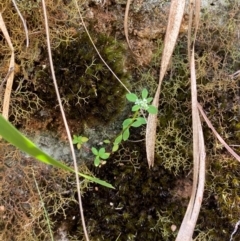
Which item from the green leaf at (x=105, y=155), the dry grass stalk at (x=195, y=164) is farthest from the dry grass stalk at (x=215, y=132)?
the green leaf at (x=105, y=155)

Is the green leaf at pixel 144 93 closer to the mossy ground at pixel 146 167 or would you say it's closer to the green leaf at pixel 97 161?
the mossy ground at pixel 146 167

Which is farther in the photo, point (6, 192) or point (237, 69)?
point (237, 69)

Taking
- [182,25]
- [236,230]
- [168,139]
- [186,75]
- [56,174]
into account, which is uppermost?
[182,25]

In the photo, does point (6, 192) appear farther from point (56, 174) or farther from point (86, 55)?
point (86, 55)

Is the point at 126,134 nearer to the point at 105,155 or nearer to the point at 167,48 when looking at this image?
the point at 105,155

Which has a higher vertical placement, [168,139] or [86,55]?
[86,55]

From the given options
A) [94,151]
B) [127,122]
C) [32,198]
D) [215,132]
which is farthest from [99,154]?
[215,132]

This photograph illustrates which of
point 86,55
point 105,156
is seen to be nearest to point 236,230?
point 105,156
